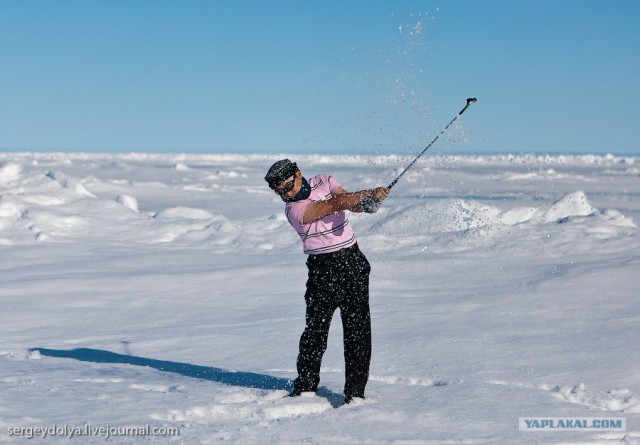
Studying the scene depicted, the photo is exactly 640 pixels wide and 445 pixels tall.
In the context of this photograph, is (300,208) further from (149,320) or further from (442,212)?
(442,212)

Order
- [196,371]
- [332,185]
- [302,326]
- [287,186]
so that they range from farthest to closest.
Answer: [302,326] < [196,371] < [332,185] < [287,186]

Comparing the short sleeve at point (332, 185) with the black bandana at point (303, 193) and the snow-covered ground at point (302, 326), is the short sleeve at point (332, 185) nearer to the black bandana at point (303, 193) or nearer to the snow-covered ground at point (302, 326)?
the black bandana at point (303, 193)

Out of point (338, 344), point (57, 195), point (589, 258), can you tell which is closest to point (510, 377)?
point (338, 344)

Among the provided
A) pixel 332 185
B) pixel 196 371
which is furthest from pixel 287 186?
pixel 196 371

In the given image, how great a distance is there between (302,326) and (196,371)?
1.46m

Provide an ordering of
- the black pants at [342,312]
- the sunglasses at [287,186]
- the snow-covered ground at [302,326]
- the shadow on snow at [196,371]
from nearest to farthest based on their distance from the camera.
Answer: the snow-covered ground at [302,326] < the sunglasses at [287,186] < the black pants at [342,312] < the shadow on snow at [196,371]

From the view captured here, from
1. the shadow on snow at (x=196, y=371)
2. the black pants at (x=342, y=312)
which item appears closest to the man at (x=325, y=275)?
the black pants at (x=342, y=312)

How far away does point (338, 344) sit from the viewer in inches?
206

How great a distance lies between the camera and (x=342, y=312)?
378 cm

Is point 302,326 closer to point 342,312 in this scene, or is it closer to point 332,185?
point 342,312

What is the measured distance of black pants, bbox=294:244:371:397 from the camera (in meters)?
3.69

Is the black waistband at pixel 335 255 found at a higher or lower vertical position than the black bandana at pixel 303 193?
lower

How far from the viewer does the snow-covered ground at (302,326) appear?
11.2ft

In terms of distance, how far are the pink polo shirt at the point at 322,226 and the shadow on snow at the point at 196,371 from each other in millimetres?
700
